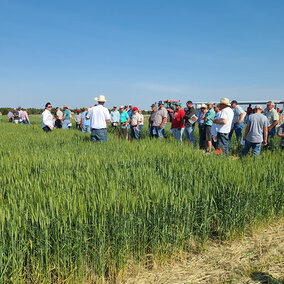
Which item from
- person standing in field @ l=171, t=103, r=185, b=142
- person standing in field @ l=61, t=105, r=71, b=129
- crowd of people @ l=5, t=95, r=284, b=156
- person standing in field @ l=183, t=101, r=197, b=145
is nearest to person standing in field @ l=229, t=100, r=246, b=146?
crowd of people @ l=5, t=95, r=284, b=156

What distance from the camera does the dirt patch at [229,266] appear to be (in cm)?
249

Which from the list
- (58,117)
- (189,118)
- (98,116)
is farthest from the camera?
(58,117)

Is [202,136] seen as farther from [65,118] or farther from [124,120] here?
[65,118]

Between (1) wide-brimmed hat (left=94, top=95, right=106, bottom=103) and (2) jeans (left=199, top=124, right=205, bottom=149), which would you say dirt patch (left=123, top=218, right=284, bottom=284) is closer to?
(1) wide-brimmed hat (left=94, top=95, right=106, bottom=103)

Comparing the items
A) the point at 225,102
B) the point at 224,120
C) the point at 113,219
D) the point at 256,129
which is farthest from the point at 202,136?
the point at 113,219

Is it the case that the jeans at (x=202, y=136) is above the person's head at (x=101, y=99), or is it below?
below

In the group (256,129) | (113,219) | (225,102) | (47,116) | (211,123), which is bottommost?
(113,219)

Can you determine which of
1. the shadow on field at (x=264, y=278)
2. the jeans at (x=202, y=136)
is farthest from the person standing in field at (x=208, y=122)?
the shadow on field at (x=264, y=278)

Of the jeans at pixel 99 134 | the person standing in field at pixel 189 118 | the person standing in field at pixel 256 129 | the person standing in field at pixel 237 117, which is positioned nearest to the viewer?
the person standing in field at pixel 256 129

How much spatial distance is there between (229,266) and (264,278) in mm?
330

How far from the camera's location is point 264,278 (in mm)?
2500

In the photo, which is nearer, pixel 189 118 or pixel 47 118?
pixel 189 118

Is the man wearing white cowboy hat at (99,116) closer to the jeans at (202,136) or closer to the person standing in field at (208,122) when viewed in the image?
the person standing in field at (208,122)

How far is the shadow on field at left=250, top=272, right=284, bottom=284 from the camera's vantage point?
7.96 ft
